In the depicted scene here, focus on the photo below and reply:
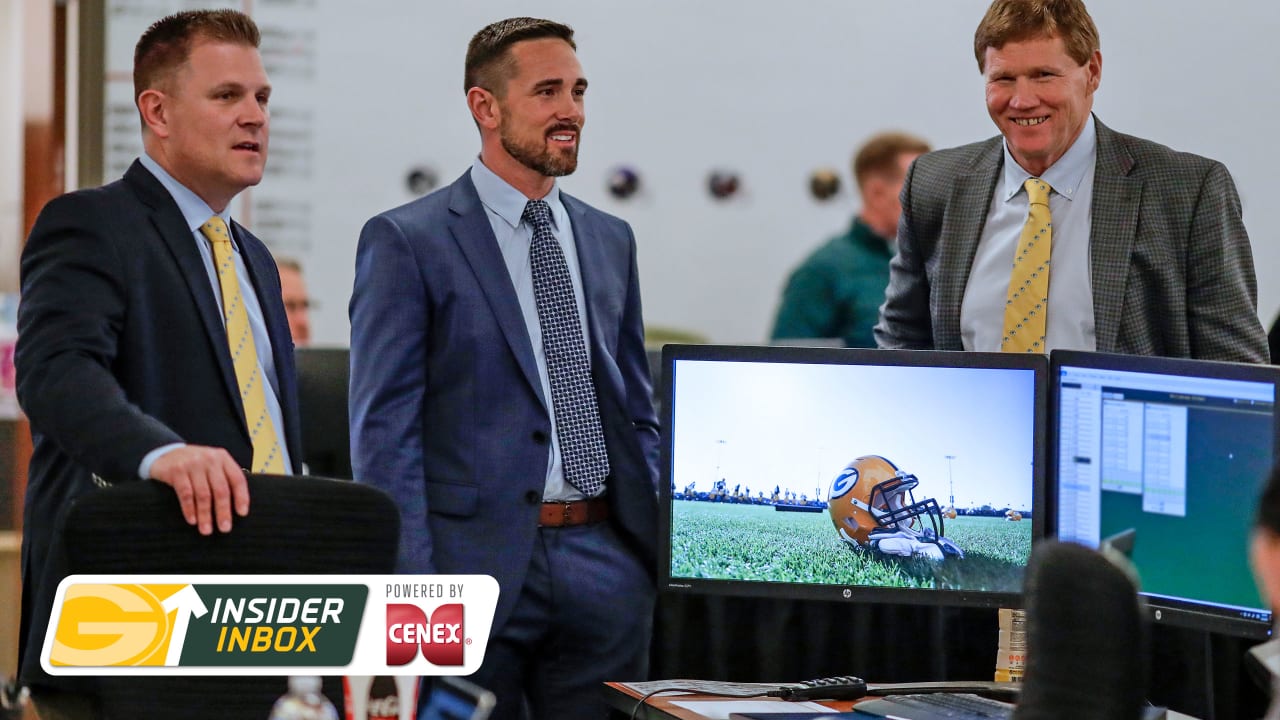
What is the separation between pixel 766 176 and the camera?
5062mm

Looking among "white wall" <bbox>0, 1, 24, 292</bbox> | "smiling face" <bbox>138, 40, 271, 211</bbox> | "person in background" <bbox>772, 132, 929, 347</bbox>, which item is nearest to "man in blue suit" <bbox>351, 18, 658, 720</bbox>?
"smiling face" <bbox>138, 40, 271, 211</bbox>

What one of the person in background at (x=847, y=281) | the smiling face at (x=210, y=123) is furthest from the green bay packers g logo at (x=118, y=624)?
the person in background at (x=847, y=281)

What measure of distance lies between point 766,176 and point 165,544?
3.43 meters

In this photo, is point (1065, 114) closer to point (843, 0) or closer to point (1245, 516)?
point (1245, 516)

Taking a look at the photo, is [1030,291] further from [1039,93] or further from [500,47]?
[500,47]

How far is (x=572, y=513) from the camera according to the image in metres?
2.53

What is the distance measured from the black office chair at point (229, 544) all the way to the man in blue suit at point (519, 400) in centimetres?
40

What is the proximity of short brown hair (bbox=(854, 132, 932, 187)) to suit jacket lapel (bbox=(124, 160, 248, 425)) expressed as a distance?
2914 millimetres

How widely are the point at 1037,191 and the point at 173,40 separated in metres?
1.45

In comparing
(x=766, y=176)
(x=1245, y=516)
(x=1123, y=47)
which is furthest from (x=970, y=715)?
(x=1123, y=47)

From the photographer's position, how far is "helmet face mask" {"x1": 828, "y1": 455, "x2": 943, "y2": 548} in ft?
7.20

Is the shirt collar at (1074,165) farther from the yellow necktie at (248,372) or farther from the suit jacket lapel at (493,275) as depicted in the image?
the yellow necktie at (248,372)

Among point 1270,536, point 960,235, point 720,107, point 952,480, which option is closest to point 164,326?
point 952,480

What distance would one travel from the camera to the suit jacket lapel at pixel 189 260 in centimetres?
230
